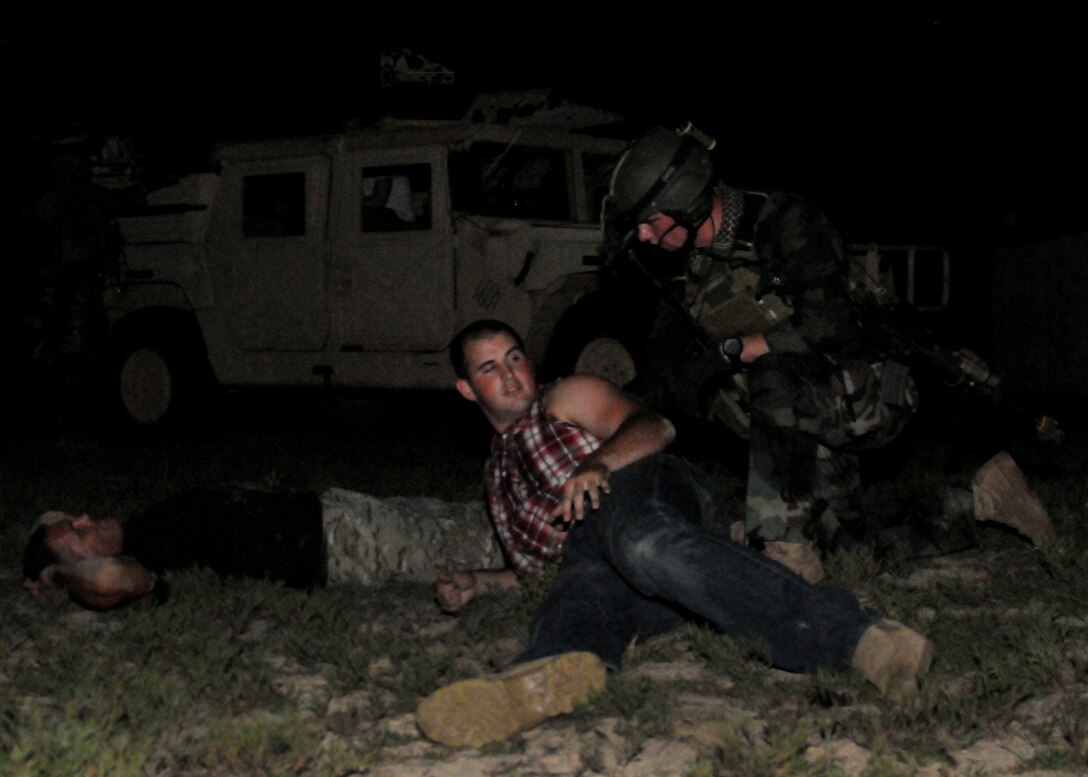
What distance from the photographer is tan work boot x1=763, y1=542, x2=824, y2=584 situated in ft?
16.7

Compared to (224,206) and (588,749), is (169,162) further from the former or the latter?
(588,749)

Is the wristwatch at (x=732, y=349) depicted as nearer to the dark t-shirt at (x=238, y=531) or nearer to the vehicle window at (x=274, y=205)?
the dark t-shirt at (x=238, y=531)

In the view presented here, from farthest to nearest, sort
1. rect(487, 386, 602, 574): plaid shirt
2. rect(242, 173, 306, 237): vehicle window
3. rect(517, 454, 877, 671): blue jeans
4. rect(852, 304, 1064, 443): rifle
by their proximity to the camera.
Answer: rect(242, 173, 306, 237): vehicle window < rect(852, 304, 1064, 443): rifle < rect(487, 386, 602, 574): plaid shirt < rect(517, 454, 877, 671): blue jeans

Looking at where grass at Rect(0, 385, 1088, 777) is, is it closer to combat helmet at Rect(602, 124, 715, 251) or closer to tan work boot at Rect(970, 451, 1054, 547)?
tan work boot at Rect(970, 451, 1054, 547)

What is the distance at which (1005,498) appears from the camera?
213 inches

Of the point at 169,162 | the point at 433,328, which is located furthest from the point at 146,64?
the point at 433,328

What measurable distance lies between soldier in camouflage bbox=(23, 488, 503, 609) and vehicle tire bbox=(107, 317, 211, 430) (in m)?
5.40

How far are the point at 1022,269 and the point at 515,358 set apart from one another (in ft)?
40.7

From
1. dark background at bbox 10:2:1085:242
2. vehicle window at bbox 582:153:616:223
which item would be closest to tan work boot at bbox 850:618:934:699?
vehicle window at bbox 582:153:616:223

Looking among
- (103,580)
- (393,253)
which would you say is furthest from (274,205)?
(103,580)

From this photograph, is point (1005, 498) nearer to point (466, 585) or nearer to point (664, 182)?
point (664, 182)

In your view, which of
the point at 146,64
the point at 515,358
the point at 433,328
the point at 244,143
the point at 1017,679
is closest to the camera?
the point at 1017,679

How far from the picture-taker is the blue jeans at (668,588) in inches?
141

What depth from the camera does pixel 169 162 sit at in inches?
661
